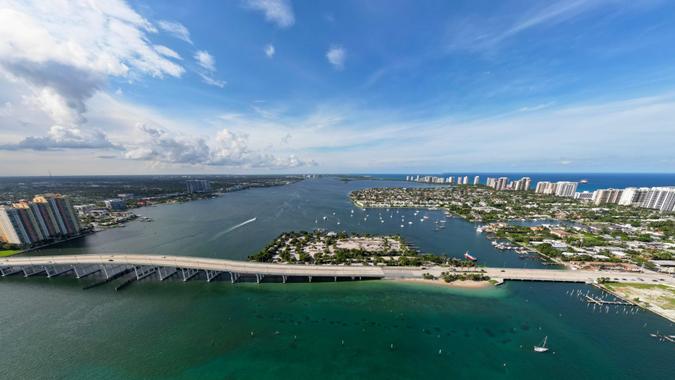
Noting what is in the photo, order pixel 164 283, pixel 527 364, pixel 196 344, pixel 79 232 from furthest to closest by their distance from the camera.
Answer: pixel 79 232 → pixel 164 283 → pixel 196 344 → pixel 527 364

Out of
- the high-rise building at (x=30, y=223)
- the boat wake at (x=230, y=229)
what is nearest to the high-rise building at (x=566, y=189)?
the boat wake at (x=230, y=229)

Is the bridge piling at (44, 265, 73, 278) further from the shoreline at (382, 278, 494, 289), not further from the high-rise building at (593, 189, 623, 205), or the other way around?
the high-rise building at (593, 189, 623, 205)

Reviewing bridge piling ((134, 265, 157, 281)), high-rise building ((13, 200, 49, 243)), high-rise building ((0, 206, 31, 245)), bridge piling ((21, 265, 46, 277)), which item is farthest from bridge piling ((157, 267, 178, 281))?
high-rise building ((13, 200, 49, 243))

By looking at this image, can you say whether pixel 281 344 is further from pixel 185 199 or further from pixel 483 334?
pixel 185 199

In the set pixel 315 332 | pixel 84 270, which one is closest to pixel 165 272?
pixel 84 270

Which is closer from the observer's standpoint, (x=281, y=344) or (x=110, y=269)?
(x=281, y=344)

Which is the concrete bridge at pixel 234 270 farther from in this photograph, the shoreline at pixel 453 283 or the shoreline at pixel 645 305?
the shoreline at pixel 645 305

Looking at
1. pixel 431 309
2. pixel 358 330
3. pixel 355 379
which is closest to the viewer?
pixel 355 379

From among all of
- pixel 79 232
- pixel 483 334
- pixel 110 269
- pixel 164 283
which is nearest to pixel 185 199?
pixel 79 232
